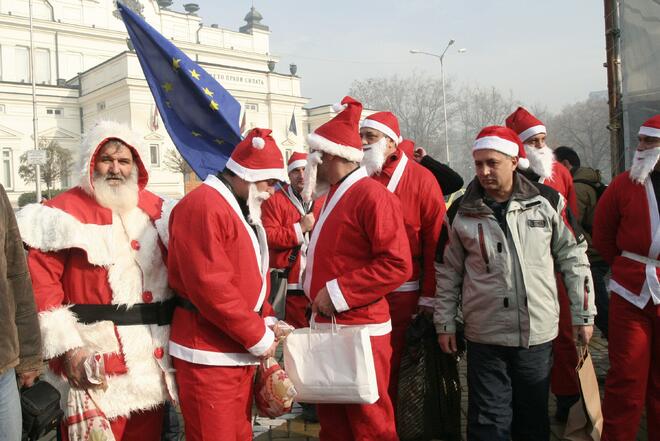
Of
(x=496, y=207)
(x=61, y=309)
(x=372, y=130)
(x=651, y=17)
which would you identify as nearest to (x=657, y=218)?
(x=496, y=207)

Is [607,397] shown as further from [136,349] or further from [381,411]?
[136,349]

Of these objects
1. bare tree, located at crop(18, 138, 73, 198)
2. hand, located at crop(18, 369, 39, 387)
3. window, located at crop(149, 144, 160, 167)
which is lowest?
hand, located at crop(18, 369, 39, 387)

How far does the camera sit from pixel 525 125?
5.61m

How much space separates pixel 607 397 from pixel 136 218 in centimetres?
312

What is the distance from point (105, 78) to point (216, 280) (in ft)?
161

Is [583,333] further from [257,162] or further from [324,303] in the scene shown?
[257,162]

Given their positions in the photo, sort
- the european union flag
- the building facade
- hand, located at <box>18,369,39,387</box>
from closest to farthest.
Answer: hand, located at <box>18,369,39,387</box> < the european union flag < the building facade

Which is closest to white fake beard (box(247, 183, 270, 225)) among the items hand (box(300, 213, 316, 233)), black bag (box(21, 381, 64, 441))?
black bag (box(21, 381, 64, 441))

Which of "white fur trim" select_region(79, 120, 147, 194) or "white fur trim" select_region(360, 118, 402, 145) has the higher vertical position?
"white fur trim" select_region(360, 118, 402, 145)

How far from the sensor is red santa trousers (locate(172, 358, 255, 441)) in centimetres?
308

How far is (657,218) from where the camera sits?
382 centimetres

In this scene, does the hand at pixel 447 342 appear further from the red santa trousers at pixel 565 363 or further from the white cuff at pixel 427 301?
the red santa trousers at pixel 565 363

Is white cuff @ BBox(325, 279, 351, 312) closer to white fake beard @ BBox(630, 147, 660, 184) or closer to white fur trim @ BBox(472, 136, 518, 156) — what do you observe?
white fur trim @ BBox(472, 136, 518, 156)

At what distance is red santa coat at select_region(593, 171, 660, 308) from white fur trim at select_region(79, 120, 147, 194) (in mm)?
3116
